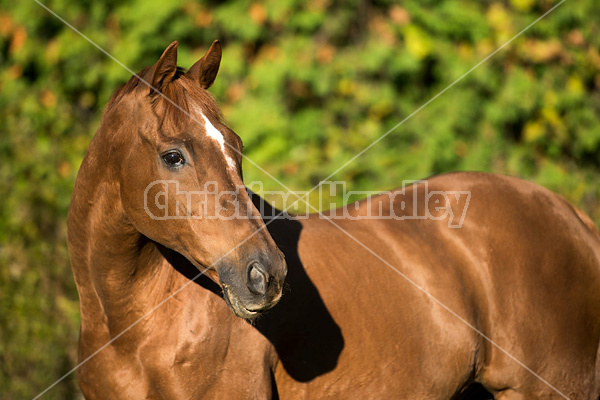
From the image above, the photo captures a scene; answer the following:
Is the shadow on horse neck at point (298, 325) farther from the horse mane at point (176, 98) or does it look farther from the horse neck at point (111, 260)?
the horse mane at point (176, 98)

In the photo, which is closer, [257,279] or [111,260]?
[257,279]

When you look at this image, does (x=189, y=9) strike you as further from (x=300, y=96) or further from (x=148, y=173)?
(x=148, y=173)

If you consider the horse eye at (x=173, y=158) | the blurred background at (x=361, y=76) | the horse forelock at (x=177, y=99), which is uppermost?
the horse forelock at (x=177, y=99)

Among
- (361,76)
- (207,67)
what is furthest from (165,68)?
(361,76)

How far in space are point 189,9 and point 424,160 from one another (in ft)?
11.2

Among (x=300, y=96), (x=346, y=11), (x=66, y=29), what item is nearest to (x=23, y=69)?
(x=66, y=29)

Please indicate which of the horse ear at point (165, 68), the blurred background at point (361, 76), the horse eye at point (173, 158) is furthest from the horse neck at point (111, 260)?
the blurred background at point (361, 76)

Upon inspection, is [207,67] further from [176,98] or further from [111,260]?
[111,260]

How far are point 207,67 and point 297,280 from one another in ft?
3.24

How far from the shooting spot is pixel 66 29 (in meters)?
7.25

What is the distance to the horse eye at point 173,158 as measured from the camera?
2.10 meters

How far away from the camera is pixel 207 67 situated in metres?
2.36

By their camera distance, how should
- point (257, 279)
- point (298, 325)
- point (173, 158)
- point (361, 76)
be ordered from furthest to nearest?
point (361, 76) → point (298, 325) → point (173, 158) → point (257, 279)

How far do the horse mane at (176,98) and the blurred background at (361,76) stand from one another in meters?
4.42
